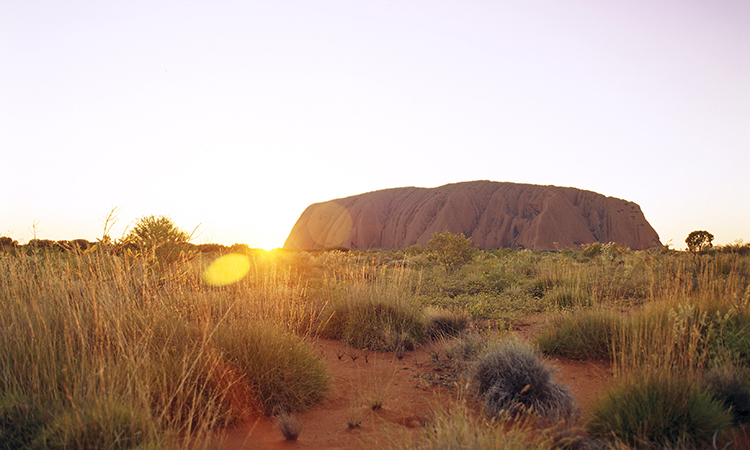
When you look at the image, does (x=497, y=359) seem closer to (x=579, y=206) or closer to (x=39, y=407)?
(x=39, y=407)

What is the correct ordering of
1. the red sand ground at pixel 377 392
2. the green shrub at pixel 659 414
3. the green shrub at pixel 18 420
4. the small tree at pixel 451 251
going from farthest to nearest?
the small tree at pixel 451 251 → the red sand ground at pixel 377 392 → the green shrub at pixel 659 414 → the green shrub at pixel 18 420

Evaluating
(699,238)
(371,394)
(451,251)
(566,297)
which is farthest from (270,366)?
(699,238)

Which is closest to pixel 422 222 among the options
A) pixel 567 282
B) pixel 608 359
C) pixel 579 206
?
pixel 579 206

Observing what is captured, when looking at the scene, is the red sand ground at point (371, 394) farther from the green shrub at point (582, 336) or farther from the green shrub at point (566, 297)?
the green shrub at point (566, 297)

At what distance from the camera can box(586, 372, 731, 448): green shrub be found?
2549mm

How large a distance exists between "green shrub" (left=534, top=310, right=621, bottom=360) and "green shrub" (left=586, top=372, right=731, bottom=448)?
1.99 m

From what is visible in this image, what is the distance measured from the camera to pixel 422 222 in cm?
6500

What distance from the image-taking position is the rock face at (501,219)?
187 ft

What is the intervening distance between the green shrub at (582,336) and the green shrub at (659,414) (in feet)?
6.54

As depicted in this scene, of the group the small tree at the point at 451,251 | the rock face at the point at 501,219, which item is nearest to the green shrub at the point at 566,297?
the small tree at the point at 451,251

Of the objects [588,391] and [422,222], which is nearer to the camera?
[588,391]

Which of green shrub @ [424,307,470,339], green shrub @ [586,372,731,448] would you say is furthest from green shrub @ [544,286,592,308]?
green shrub @ [586,372,731,448]

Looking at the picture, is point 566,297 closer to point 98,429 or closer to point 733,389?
point 733,389

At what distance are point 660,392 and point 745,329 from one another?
222 centimetres
